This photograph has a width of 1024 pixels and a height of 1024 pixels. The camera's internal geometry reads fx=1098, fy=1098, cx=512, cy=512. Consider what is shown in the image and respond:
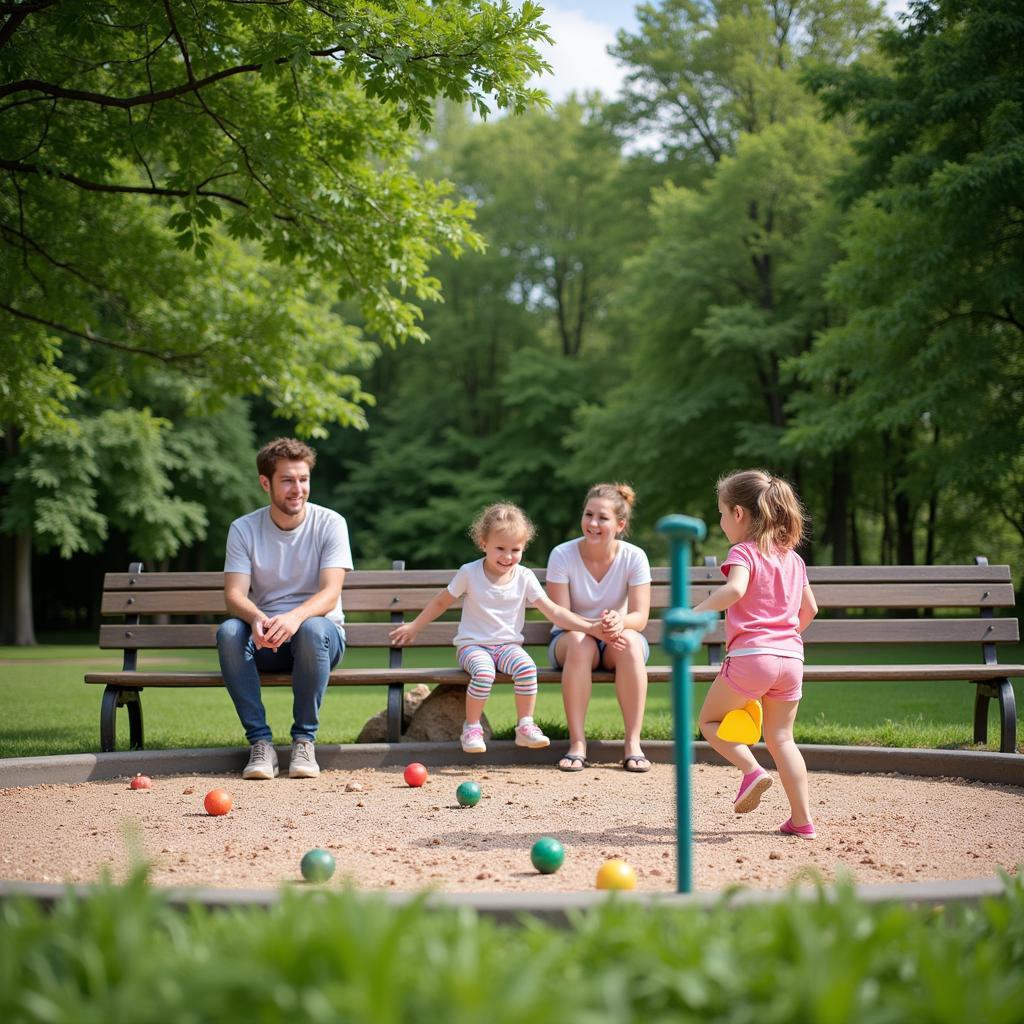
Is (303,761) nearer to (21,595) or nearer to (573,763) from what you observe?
(573,763)

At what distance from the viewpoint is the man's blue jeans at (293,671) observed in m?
5.93

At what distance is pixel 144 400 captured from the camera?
97.1 feet

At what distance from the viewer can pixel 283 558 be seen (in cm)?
635

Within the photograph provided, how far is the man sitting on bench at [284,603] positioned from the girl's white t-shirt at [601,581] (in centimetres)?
126

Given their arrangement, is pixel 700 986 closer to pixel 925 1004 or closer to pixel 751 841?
pixel 925 1004

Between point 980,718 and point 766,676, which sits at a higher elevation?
point 766,676

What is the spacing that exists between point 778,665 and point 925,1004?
2769mm

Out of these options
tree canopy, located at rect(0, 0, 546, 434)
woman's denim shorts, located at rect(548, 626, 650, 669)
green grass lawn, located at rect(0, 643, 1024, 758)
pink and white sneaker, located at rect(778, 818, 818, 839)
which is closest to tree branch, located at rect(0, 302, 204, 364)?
tree canopy, located at rect(0, 0, 546, 434)

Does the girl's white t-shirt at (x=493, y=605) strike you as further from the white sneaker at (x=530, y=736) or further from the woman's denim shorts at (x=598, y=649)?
the white sneaker at (x=530, y=736)

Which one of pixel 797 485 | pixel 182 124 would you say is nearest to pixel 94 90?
pixel 182 124

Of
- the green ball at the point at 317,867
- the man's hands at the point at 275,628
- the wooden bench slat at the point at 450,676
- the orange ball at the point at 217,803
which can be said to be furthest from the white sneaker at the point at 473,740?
the green ball at the point at 317,867

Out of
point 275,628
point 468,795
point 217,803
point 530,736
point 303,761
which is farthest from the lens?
point 530,736

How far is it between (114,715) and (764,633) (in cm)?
376

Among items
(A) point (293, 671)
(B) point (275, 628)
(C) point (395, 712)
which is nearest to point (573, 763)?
(C) point (395, 712)
